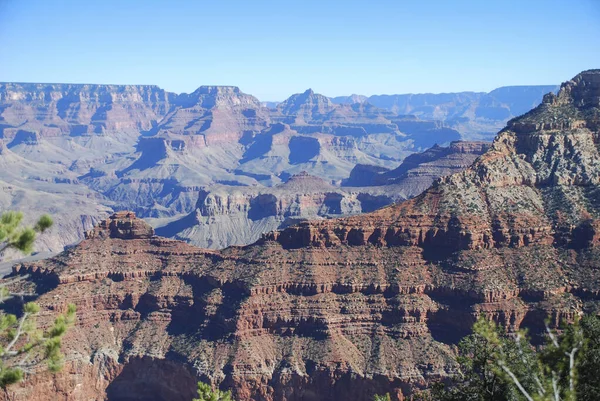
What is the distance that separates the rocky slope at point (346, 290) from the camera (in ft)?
263

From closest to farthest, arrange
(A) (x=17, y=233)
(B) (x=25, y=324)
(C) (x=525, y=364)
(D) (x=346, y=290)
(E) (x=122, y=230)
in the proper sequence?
(C) (x=525, y=364) → (A) (x=17, y=233) → (B) (x=25, y=324) → (D) (x=346, y=290) → (E) (x=122, y=230)

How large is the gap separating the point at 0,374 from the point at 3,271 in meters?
165

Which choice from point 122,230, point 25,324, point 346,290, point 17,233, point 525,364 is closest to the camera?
point 525,364

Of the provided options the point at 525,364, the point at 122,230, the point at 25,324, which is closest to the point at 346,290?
the point at 122,230

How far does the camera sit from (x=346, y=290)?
86.8 m

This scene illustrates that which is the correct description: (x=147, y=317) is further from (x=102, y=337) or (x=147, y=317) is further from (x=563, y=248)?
(x=563, y=248)

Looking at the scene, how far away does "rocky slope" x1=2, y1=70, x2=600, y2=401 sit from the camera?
80.2 metres

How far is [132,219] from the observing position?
105m

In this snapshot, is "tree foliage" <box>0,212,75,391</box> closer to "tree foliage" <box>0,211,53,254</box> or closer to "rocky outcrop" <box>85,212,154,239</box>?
"tree foliage" <box>0,211,53,254</box>

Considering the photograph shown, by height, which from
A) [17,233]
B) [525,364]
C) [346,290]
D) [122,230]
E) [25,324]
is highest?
[17,233]

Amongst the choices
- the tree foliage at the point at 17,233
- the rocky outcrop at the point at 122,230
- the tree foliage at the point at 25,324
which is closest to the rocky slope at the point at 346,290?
the rocky outcrop at the point at 122,230

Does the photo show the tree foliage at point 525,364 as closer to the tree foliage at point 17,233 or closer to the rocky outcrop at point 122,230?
the tree foliage at point 17,233

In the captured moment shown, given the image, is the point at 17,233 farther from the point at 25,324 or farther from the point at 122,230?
the point at 122,230

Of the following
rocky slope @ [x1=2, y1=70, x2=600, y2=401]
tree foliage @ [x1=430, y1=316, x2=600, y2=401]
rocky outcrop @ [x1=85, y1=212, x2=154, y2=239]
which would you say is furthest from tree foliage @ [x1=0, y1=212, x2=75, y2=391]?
rocky outcrop @ [x1=85, y1=212, x2=154, y2=239]
